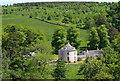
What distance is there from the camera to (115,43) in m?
40.3

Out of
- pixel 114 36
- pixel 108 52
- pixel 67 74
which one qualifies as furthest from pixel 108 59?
pixel 114 36

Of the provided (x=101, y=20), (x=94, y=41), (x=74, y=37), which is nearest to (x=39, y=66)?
(x=74, y=37)

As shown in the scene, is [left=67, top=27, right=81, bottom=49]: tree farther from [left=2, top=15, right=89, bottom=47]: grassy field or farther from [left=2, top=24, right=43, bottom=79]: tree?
[left=2, top=24, right=43, bottom=79]: tree

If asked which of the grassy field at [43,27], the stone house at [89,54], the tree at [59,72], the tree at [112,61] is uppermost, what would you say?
the tree at [112,61]

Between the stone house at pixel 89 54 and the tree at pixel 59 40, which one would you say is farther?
the tree at pixel 59 40

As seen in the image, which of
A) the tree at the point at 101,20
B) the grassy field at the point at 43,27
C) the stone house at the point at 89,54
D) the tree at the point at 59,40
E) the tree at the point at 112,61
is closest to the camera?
the tree at the point at 112,61

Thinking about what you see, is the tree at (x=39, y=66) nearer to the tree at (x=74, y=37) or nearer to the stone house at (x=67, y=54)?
the stone house at (x=67, y=54)

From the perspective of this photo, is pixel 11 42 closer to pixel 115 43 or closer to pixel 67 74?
pixel 67 74

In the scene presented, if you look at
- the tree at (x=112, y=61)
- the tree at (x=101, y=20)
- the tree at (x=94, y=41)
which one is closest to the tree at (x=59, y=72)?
the tree at (x=112, y=61)

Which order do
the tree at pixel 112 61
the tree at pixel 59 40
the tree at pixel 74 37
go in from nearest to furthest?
1. the tree at pixel 112 61
2. the tree at pixel 59 40
3. the tree at pixel 74 37

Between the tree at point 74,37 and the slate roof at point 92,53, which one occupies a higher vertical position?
the tree at point 74,37

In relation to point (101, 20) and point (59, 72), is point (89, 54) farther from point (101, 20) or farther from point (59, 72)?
point (101, 20)

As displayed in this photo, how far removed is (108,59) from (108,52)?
9.65ft

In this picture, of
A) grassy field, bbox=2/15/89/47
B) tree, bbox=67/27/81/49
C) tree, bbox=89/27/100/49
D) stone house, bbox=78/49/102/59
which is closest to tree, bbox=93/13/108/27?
grassy field, bbox=2/15/89/47
